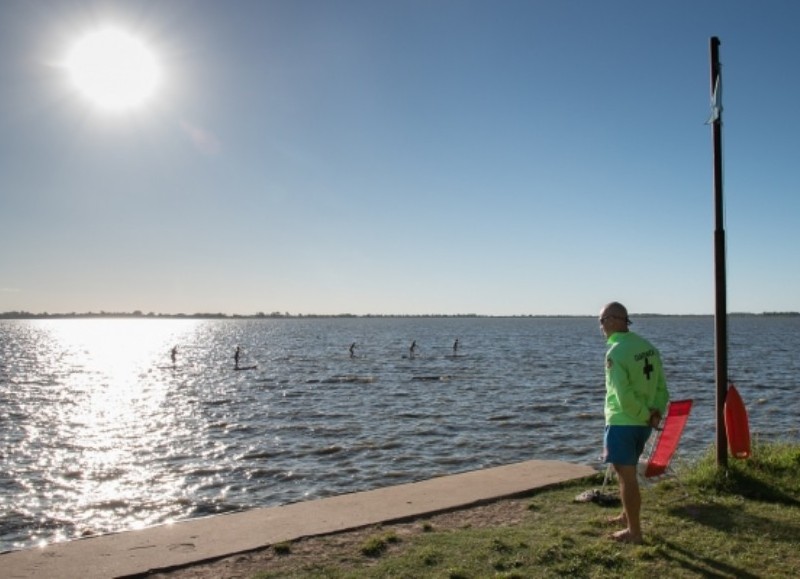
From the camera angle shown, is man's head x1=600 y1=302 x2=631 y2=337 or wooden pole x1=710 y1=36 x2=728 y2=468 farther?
wooden pole x1=710 y1=36 x2=728 y2=468

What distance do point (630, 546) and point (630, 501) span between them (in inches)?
15.1

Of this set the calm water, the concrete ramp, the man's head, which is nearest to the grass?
the concrete ramp

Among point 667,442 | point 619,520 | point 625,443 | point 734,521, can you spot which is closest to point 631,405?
point 625,443

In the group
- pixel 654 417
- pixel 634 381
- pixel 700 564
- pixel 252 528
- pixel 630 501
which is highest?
pixel 634 381

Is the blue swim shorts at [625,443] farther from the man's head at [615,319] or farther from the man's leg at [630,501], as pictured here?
the man's head at [615,319]

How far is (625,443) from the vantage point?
5.97 meters

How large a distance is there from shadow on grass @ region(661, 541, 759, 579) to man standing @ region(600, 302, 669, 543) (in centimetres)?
31

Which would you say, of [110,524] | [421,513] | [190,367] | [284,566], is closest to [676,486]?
[421,513]

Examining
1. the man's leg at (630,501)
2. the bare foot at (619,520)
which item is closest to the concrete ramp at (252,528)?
the bare foot at (619,520)

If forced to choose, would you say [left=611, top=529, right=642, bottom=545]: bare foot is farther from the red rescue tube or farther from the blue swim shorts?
the red rescue tube

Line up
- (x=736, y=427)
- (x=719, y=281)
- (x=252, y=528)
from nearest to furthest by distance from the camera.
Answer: (x=252, y=528) → (x=736, y=427) → (x=719, y=281)

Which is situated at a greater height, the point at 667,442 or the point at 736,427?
the point at 736,427

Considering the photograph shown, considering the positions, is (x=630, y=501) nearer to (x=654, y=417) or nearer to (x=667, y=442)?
(x=654, y=417)

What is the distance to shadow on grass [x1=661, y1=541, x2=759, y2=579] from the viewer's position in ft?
17.6
